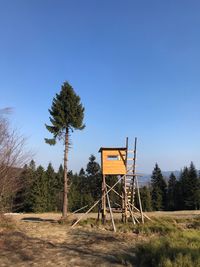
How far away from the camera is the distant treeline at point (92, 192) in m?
47.4

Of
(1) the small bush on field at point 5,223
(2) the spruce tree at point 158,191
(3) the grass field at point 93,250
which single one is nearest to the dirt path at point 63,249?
(3) the grass field at point 93,250

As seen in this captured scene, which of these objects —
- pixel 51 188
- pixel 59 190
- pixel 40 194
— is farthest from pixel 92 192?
pixel 40 194

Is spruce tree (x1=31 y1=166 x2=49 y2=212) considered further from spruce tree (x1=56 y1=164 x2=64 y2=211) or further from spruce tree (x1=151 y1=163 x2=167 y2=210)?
spruce tree (x1=151 y1=163 x2=167 y2=210)

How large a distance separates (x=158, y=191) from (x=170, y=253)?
163ft

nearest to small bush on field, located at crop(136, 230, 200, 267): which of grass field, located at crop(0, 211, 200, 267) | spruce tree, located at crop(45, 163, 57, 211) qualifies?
grass field, located at crop(0, 211, 200, 267)

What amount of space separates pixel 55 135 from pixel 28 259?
46.7ft

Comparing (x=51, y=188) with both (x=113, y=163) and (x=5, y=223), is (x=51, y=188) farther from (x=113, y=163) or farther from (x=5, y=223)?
(x=5, y=223)

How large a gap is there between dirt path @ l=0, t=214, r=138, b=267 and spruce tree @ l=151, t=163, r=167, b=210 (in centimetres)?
4414

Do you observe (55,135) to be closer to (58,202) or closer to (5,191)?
(5,191)

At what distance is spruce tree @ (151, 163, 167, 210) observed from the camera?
5588cm

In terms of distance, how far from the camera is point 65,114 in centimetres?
2275

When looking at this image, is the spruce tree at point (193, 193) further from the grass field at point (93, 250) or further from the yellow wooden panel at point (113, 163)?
the grass field at point (93, 250)

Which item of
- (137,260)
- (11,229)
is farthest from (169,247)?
(11,229)

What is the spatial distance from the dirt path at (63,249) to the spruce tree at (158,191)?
44.1 meters
